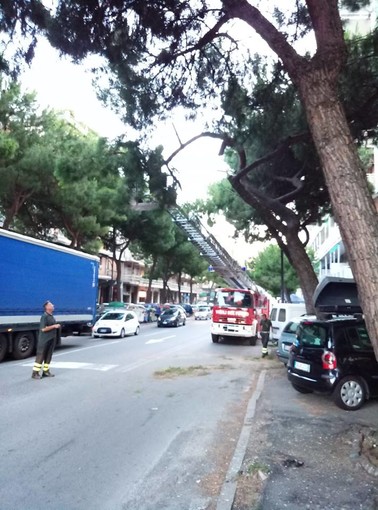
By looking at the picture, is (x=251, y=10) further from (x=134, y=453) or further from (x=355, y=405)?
(x=355, y=405)

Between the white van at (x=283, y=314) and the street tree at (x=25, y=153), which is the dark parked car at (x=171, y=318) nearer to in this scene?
the street tree at (x=25, y=153)


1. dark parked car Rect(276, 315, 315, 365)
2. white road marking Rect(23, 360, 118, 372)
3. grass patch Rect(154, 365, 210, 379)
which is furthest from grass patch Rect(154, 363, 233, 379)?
dark parked car Rect(276, 315, 315, 365)

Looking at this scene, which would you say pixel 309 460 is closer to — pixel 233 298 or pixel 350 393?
pixel 350 393

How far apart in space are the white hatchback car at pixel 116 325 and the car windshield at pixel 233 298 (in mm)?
5011

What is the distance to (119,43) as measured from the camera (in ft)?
30.1

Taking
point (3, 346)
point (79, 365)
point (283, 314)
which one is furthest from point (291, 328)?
point (3, 346)

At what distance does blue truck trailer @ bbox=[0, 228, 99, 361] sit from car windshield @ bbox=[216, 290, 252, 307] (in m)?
6.99

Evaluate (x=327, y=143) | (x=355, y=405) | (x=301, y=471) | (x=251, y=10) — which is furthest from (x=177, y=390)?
(x=251, y=10)

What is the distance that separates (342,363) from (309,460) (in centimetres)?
317

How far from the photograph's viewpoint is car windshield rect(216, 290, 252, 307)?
22453 mm

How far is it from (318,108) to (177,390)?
6707 mm

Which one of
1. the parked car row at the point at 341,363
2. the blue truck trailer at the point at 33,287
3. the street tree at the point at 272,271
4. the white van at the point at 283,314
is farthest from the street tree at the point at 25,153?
the street tree at the point at 272,271

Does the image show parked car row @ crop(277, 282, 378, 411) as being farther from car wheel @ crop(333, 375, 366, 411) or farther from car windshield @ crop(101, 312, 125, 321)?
car windshield @ crop(101, 312, 125, 321)

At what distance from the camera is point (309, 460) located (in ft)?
18.2
